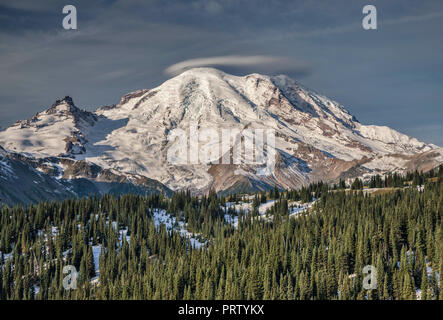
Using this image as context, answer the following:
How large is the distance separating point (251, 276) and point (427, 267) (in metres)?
56.1
